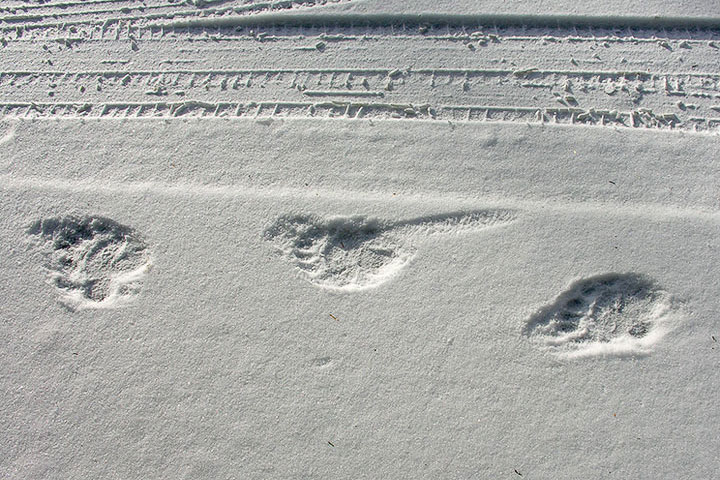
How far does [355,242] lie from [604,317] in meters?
1.51

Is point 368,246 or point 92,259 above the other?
point 368,246

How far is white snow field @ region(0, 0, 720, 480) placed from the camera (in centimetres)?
255

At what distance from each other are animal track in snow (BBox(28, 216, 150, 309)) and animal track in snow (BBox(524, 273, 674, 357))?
238 centimetres

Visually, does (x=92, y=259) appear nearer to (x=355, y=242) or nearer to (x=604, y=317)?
(x=355, y=242)

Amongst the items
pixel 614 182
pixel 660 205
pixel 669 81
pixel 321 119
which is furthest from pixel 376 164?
pixel 669 81

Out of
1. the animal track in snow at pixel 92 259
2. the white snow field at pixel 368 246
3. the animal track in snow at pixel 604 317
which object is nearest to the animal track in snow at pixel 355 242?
the white snow field at pixel 368 246

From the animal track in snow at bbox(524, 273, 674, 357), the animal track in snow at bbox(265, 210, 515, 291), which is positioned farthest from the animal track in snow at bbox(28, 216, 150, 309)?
the animal track in snow at bbox(524, 273, 674, 357)

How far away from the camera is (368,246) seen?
271 centimetres

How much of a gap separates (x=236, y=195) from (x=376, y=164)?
2.88 ft

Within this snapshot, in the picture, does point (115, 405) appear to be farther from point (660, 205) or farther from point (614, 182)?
point (660, 205)

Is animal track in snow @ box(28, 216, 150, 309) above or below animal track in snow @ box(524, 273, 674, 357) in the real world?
below

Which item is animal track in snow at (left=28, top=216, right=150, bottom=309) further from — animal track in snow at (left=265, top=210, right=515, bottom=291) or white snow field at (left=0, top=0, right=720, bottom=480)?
animal track in snow at (left=265, top=210, right=515, bottom=291)

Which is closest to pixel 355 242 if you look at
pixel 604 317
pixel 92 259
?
pixel 604 317

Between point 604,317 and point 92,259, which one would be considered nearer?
point 604,317
